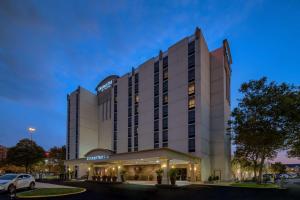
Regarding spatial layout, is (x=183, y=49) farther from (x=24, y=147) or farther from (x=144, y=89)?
(x=24, y=147)

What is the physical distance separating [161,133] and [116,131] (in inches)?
683

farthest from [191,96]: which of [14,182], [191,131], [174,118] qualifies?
[14,182]

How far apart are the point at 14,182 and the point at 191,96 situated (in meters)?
33.3

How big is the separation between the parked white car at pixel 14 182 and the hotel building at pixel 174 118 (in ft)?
55.2

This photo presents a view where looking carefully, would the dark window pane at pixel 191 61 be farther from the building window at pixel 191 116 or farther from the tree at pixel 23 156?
the tree at pixel 23 156

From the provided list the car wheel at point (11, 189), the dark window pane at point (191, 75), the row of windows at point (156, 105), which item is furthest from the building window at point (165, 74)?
the car wheel at point (11, 189)

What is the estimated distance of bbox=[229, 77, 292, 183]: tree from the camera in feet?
128

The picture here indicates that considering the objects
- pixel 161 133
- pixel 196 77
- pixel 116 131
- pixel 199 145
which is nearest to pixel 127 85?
pixel 116 131

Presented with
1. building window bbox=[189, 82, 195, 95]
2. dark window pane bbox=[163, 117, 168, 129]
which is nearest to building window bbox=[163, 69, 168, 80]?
building window bbox=[189, 82, 195, 95]

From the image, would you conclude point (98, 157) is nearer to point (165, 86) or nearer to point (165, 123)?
point (165, 123)

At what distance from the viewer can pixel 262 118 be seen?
40.6m

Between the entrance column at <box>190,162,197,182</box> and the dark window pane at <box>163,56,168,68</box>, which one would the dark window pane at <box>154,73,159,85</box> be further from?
the entrance column at <box>190,162,197,182</box>

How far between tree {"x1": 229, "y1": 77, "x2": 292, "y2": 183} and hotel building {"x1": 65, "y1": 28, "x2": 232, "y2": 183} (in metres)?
7.51

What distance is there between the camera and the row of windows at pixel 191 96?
45.9 meters
